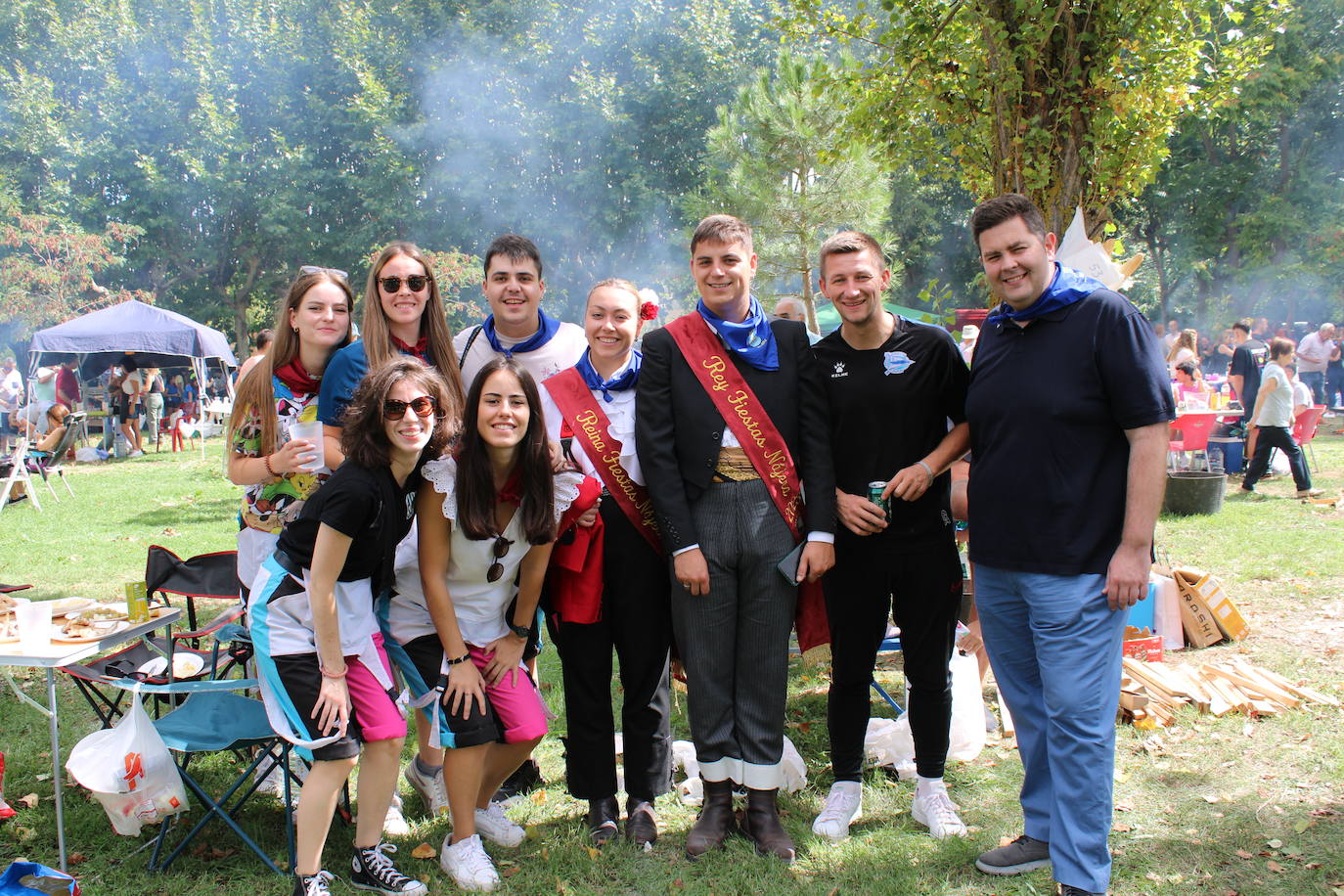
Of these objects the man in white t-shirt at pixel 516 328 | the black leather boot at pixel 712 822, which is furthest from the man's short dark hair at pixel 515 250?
the black leather boot at pixel 712 822

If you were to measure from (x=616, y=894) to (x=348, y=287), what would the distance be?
214 cm

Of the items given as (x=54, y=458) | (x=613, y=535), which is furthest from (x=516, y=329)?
(x=54, y=458)

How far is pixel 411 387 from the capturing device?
2652 millimetres

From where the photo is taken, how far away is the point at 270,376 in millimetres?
3064

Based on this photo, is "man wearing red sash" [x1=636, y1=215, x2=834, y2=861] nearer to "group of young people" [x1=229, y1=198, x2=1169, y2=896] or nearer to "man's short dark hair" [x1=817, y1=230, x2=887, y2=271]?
"group of young people" [x1=229, y1=198, x2=1169, y2=896]

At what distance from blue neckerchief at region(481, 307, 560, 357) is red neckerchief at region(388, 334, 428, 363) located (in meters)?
0.26

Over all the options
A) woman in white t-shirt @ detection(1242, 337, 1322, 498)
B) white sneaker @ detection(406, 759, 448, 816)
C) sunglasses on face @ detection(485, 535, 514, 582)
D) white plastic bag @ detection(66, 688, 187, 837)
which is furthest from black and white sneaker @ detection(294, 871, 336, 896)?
woman in white t-shirt @ detection(1242, 337, 1322, 498)

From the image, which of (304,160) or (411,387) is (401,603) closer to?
(411,387)

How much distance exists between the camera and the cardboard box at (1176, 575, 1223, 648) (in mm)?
5004

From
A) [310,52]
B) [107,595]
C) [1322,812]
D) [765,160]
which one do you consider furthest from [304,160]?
[1322,812]

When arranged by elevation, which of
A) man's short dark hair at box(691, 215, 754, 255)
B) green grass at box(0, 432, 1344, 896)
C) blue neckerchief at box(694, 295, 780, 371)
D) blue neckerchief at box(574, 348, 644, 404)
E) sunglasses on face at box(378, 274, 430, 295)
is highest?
man's short dark hair at box(691, 215, 754, 255)

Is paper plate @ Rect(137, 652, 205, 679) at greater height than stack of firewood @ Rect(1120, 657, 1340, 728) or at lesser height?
greater

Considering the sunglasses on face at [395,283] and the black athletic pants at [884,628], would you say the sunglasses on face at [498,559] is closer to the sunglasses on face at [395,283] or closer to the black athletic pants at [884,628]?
the sunglasses on face at [395,283]

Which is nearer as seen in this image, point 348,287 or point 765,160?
point 348,287
